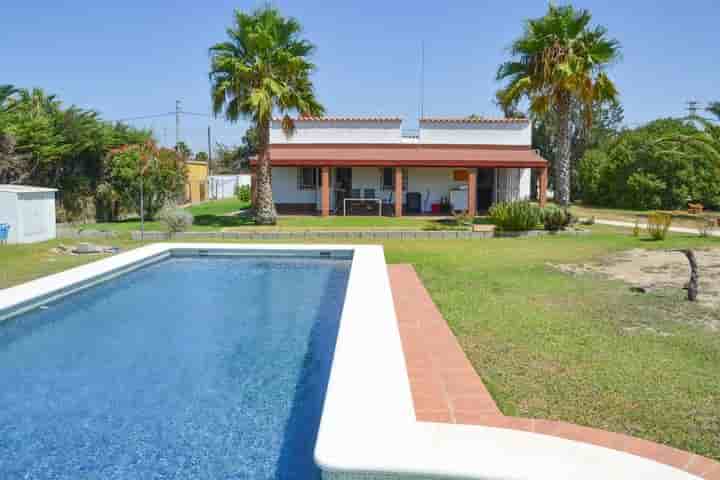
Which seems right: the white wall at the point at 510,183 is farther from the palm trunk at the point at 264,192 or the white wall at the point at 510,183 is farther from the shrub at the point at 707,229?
the palm trunk at the point at 264,192

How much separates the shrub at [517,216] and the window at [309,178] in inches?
405

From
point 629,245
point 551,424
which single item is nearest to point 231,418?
point 551,424

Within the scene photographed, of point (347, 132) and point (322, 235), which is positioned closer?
point (322, 235)

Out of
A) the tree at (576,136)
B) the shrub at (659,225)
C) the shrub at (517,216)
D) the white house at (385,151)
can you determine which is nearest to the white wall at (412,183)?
the white house at (385,151)

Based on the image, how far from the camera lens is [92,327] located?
7.83 meters

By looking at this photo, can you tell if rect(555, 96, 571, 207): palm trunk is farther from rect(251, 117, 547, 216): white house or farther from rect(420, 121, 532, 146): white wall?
rect(420, 121, 532, 146): white wall

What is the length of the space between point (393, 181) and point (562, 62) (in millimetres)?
9256

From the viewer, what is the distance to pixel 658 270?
1116 cm

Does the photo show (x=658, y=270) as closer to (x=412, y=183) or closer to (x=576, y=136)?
(x=412, y=183)

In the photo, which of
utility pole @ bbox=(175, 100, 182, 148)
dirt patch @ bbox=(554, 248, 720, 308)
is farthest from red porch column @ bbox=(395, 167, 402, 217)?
utility pole @ bbox=(175, 100, 182, 148)

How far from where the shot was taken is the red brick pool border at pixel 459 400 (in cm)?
375

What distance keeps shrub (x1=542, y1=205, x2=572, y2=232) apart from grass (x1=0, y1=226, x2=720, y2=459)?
6379mm

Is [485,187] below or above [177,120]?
below

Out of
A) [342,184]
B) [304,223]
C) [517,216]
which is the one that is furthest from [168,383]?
[342,184]
